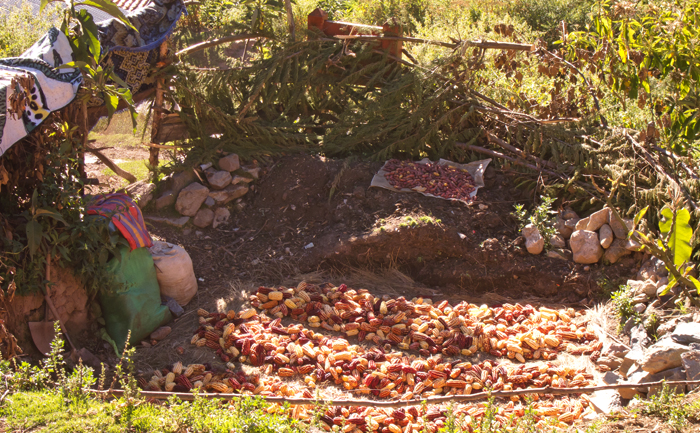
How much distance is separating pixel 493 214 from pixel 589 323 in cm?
116

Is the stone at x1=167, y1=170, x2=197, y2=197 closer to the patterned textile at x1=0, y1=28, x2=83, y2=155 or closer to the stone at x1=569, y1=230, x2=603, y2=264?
the patterned textile at x1=0, y1=28, x2=83, y2=155

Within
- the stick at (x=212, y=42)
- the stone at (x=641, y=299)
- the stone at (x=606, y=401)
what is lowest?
the stone at (x=606, y=401)

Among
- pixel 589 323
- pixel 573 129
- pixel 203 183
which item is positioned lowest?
pixel 589 323

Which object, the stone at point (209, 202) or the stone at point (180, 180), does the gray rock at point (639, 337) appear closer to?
the stone at point (209, 202)

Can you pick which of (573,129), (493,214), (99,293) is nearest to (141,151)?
(99,293)

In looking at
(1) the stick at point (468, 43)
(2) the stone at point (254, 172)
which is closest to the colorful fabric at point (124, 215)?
(2) the stone at point (254, 172)

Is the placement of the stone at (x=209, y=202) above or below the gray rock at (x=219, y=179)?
below

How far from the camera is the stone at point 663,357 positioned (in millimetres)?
2795

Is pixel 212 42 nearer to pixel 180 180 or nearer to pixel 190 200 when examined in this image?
pixel 180 180

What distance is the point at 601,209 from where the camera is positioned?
4.36 meters

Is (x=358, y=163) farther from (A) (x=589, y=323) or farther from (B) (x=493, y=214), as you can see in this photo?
(A) (x=589, y=323)

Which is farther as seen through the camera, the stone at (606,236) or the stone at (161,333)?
the stone at (606,236)

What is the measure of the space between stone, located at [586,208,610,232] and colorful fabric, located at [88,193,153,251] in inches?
130

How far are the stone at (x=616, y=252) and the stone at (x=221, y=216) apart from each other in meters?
3.20
